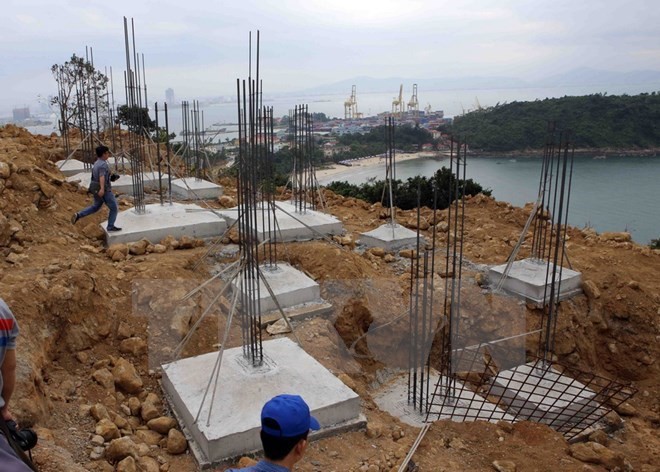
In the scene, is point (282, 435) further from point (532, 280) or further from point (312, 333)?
point (532, 280)

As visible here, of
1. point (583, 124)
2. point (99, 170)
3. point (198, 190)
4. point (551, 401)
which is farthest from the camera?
point (583, 124)

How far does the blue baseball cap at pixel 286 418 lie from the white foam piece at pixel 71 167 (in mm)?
11456

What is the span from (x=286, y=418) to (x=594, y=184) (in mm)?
31533

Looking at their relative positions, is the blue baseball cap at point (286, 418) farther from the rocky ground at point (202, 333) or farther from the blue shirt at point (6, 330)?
the rocky ground at point (202, 333)

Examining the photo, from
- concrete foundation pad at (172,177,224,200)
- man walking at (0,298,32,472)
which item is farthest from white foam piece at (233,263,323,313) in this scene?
concrete foundation pad at (172,177,224,200)

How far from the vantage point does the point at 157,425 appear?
4375 mm

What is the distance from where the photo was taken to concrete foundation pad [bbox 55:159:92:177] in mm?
12289

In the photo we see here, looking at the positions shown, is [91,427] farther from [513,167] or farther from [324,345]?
[513,167]

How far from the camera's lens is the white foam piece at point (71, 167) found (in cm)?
1230

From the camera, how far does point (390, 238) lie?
9.47 metres

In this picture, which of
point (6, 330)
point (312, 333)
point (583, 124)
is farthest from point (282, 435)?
point (583, 124)

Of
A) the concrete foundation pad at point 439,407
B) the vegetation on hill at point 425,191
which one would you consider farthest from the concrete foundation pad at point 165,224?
the vegetation on hill at point 425,191

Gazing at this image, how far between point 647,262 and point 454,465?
6733 mm

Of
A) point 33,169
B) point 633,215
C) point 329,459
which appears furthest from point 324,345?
point 633,215
